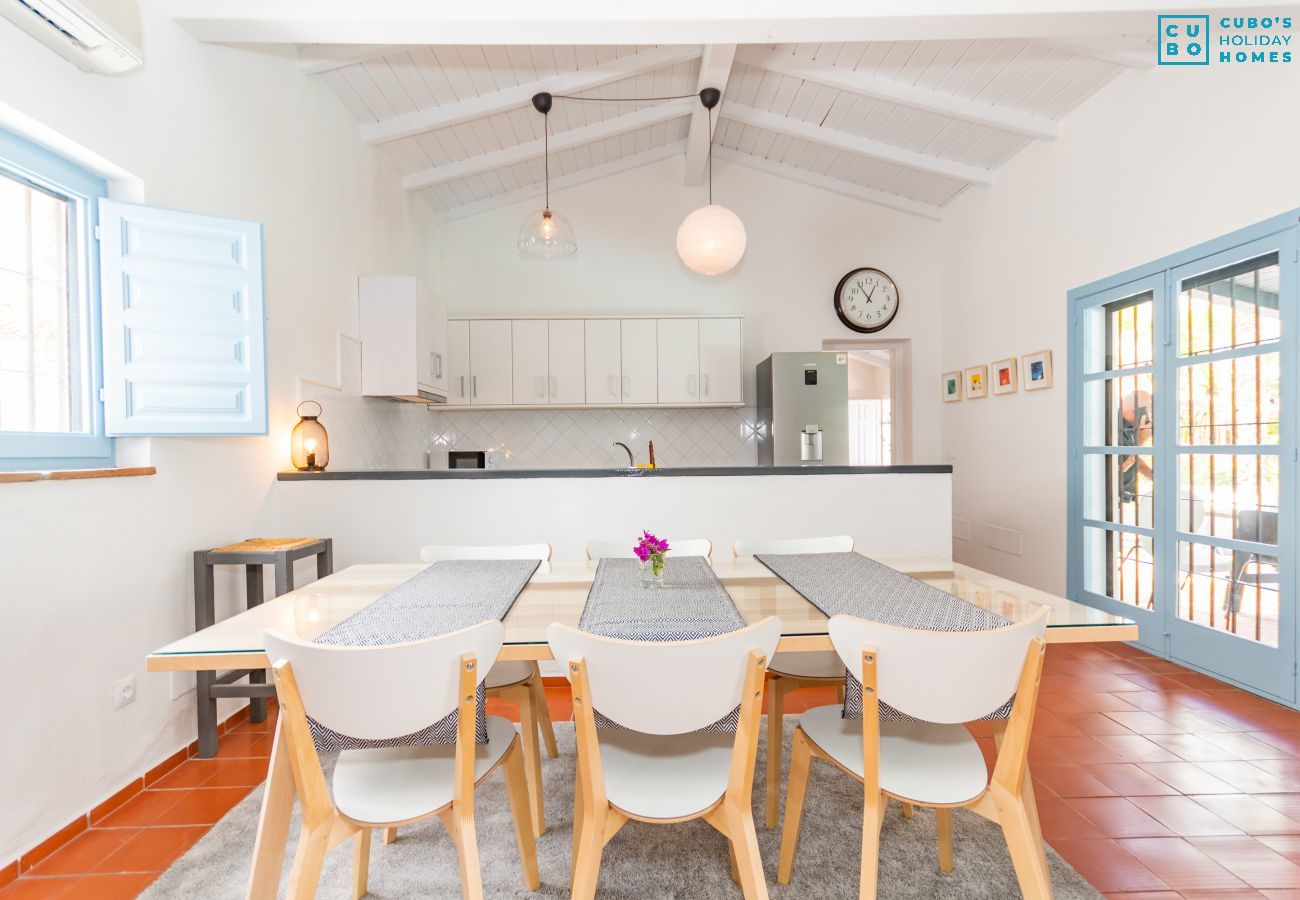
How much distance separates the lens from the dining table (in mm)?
1319

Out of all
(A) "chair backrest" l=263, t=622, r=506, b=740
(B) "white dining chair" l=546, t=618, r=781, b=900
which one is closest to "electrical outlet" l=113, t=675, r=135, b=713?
(A) "chair backrest" l=263, t=622, r=506, b=740

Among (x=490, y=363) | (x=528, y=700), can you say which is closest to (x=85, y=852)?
(x=528, y=700)

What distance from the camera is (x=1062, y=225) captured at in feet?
12.6

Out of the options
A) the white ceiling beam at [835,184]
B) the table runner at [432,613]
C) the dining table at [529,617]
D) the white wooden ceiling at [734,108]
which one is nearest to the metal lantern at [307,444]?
the dining table at [529,617]

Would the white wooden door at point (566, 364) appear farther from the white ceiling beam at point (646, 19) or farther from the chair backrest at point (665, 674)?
the chair backrest at point (665, 674)

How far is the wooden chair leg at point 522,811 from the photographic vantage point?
153cm

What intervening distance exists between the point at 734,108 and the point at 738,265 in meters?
1.20

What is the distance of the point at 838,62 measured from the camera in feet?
12.1

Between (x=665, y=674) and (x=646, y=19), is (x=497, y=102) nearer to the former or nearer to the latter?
(x=646, y=19)

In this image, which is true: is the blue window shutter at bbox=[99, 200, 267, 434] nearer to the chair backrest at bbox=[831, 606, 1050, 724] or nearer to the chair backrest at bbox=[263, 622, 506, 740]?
the chair backrest at bbox=[263, 622, 506, 740]

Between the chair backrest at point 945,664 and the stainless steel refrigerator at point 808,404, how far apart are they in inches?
134

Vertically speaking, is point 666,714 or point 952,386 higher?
point 952,386

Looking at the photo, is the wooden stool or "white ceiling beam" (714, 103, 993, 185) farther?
"white ceiling beam" (714, 103, 993, 185)

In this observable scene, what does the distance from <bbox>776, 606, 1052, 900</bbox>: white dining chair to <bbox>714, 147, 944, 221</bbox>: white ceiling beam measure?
15.6 feet
